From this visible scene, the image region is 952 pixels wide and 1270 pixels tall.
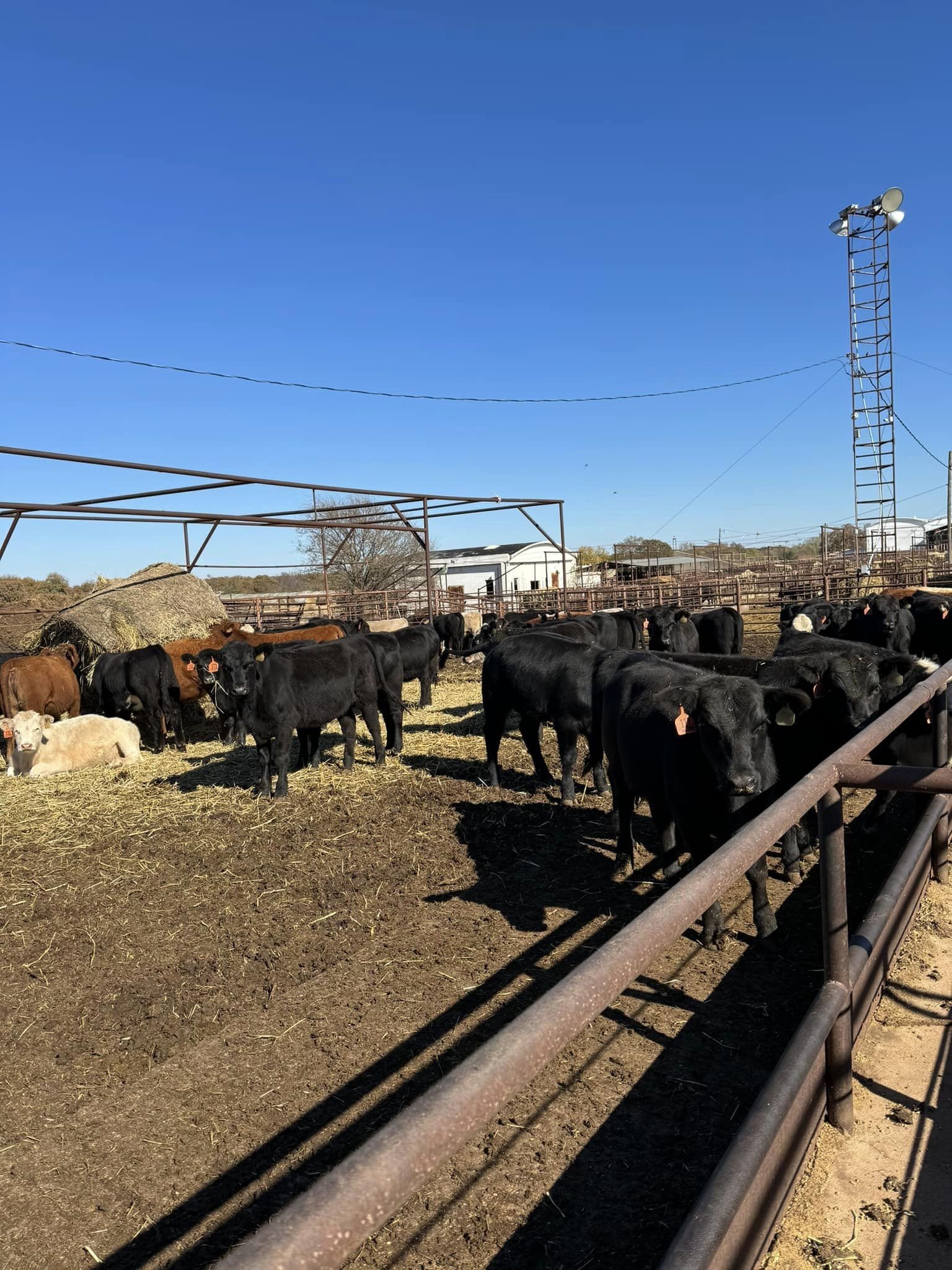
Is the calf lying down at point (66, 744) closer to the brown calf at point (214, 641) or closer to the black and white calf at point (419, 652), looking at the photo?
the brown calf at point (214, 641)

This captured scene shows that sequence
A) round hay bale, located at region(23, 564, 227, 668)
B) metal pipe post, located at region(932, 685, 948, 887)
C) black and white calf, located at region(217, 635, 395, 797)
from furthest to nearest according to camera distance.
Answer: round hay bale, located at region(23, 564, 227, 668)
black and white calf, located at region(217, 635, 395, 797)
metal pipe post, located at region(932, 685, 948, 887)

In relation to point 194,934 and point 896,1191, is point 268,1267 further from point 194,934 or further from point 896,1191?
point 194,934

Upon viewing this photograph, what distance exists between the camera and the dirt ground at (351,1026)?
2.59m

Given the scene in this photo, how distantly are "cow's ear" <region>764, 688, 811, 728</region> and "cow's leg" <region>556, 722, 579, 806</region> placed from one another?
271 centimetres

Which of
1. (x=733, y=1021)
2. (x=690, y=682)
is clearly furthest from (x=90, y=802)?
(x=733, y=1021)

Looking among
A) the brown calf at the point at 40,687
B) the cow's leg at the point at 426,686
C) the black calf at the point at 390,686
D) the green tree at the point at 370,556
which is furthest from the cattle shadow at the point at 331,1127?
the green tree at the point at 370,556

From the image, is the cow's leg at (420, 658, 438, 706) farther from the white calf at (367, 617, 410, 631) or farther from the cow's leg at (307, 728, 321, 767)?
the white calf at (367, 617, 410, 631)

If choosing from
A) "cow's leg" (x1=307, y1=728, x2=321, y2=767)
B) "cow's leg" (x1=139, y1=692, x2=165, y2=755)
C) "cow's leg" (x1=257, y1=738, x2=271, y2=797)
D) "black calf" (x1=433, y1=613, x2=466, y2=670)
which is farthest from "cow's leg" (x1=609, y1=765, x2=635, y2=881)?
"black calf" (x1=433, y1=613, x2=466, y2=670)

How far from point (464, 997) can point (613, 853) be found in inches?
83.9

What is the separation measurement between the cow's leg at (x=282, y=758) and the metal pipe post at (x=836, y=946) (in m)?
5.89

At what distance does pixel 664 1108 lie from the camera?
118 inches

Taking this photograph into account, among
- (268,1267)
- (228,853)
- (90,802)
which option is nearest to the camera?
(268,1267)

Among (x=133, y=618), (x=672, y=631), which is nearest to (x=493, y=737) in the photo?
(x=672, y=631)

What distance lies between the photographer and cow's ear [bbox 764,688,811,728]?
4.27m
